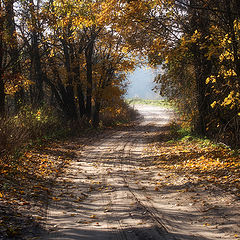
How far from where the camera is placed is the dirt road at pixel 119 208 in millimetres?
4172

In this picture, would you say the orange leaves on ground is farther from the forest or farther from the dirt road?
the dirt road

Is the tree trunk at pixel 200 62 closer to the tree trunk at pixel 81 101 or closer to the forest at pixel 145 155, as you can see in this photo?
the forest at pixel 145 155

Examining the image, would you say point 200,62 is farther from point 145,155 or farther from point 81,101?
point 81,101

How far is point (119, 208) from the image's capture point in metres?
5.36

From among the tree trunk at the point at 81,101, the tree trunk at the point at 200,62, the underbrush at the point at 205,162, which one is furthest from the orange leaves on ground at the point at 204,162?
the tree trunk at the point at 81,101

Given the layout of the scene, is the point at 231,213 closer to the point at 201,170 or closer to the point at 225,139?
the point at 201,170

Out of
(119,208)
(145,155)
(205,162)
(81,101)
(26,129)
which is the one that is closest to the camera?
(119,208)

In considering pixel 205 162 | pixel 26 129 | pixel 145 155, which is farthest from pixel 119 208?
pixel 145 155

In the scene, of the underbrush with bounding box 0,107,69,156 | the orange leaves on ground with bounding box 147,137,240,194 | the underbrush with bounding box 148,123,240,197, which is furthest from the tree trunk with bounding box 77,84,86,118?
the orange leaves on ground with bounding box 147,137,240,194

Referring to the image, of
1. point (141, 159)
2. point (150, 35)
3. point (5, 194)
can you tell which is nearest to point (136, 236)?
point (5, 194)

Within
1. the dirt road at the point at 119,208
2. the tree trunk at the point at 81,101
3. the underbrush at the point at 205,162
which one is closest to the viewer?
the dirt road at the point at 119,208

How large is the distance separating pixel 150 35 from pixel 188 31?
2062mm

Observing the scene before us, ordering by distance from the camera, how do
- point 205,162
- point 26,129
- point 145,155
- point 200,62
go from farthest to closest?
1. point 200,62
2. point 145,155
3. point 26,129
4. point 205,162

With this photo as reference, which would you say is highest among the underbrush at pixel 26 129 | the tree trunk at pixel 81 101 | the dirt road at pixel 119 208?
the tree trunk at pixel 81 101
